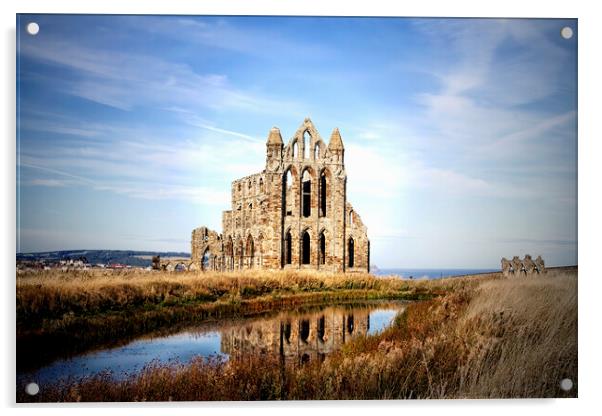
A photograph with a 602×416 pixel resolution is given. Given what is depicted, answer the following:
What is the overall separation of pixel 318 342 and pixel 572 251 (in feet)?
16.6

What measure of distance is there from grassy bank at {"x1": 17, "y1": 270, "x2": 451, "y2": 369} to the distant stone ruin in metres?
2.66

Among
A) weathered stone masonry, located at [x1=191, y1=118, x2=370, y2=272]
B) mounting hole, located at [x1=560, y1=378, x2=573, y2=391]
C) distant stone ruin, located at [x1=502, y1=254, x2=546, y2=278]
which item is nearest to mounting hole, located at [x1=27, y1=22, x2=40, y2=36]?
distant stone ruin, located at [x1=502, y1=254, x2=546, y2=278]

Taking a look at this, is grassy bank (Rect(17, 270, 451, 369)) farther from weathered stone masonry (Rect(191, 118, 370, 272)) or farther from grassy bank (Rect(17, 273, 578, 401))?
weathered stone masonry (Rect(191, 118, 370, 272))

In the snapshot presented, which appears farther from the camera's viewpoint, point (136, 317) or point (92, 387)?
point (136, 317)

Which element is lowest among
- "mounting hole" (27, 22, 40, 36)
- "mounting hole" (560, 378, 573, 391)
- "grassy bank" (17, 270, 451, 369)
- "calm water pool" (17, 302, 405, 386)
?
"mounting hole" (560, 378, 573, 391)

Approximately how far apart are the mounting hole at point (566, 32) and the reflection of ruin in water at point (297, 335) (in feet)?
22.2

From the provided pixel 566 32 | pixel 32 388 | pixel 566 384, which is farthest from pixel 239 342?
pixel 566 32

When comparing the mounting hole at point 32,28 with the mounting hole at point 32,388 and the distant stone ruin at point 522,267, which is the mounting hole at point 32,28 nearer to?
the mounting hole at point 32,388

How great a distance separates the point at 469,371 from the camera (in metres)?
11.8

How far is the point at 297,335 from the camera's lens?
13.7 metres

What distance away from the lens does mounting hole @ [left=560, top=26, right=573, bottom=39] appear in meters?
12.1

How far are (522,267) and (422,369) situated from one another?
3.85 meters
